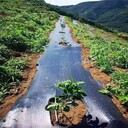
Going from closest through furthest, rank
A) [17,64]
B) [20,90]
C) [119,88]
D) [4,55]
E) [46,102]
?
[46,102]
[20,90]
[119,88]
[17,64]
[4,55]

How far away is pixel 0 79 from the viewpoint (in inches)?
412

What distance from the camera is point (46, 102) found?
8.45m

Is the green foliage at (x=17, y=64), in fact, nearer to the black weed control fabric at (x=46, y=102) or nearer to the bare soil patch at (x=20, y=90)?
the bare soil patch at (x=20, y=90)

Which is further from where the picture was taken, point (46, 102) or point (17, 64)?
Result: point (17, 64)

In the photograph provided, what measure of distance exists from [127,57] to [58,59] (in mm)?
3993

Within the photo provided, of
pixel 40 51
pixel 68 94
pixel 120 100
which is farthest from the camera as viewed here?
pixel 40 51

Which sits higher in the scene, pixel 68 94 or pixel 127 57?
pixel 68 94

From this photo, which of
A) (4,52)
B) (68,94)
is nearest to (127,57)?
(4,52)

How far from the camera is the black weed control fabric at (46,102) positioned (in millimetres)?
7246

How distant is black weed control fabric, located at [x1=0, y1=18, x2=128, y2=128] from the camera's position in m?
7.25

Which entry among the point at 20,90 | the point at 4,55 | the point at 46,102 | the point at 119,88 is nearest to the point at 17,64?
the point at 4,55

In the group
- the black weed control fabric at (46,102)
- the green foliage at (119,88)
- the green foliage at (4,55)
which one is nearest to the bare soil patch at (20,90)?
the black weed control fabric at (46,102)

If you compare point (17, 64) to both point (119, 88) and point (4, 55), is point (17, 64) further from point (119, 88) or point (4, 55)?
point (119, 88)

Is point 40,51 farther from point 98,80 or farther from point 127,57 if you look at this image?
point 98,80
